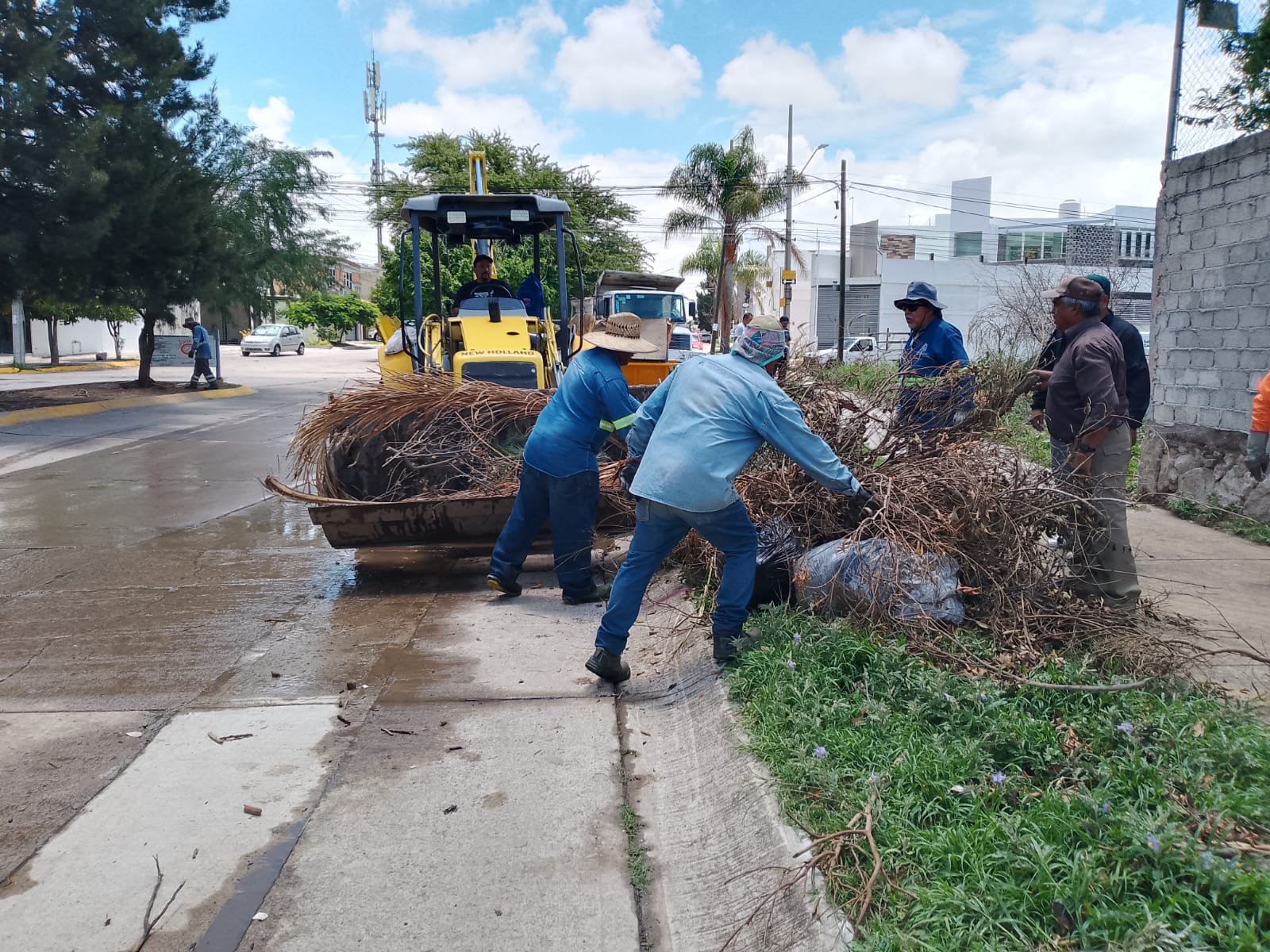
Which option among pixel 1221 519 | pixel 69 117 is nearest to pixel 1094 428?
pixel 1221 519

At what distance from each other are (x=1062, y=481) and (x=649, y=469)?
202 cm

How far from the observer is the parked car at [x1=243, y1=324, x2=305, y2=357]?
43.8 m

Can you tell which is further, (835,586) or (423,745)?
(835,586)

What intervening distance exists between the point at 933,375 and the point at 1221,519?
11.6 feet

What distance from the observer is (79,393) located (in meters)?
19.8

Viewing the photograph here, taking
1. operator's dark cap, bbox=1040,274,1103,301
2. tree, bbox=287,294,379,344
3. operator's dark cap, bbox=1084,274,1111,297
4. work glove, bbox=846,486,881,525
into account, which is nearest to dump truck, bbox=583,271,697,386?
operator's dark cap, bbox=1084,274,1111,297

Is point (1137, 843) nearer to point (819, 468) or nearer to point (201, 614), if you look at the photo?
point (819, 468)

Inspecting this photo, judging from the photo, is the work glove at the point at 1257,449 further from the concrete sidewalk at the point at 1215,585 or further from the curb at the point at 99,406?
the curb at the point at 99,406

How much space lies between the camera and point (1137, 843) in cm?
241

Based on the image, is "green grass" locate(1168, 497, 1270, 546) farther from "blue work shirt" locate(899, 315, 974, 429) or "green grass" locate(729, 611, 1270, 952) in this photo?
"green grass" locate(729, 611, 1270, 952)

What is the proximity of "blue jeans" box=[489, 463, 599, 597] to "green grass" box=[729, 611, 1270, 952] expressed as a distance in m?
1.96

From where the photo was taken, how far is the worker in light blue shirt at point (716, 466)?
4.13 metres

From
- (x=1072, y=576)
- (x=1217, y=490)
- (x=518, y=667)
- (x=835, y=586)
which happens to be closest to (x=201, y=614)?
(x=518, y=667)

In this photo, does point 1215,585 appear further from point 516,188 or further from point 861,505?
point 516,188
